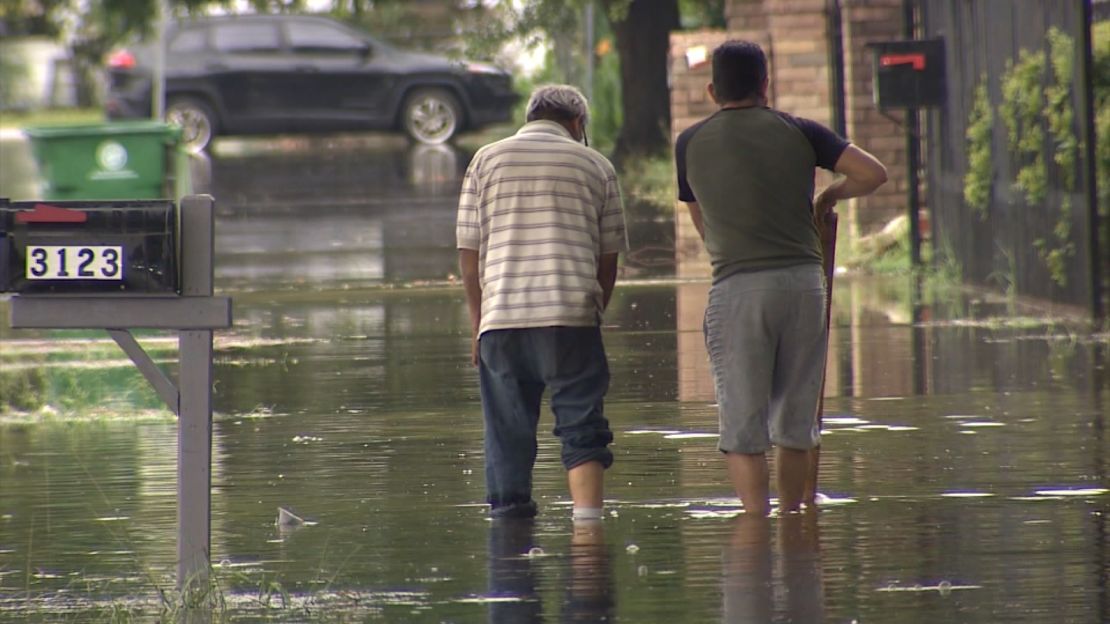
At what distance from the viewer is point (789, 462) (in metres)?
7.32

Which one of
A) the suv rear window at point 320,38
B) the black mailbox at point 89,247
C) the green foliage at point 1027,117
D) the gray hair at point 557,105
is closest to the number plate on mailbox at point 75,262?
the black mailbox at point 89,247

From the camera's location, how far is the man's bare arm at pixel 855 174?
23.2ft

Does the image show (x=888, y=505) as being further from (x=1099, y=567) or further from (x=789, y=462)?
(x=1099, y=567)

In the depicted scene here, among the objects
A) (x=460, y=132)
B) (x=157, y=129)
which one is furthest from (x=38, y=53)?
(x=157, y=129)

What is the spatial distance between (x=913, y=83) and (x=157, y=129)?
6.78m

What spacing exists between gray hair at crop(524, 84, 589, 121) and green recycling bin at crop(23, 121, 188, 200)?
11.8 metres

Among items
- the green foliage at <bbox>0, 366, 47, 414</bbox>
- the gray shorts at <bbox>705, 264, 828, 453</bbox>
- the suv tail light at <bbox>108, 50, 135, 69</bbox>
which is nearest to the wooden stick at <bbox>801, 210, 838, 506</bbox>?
the gray shorts at <bbox>705, 264, 828, 453</bbox>

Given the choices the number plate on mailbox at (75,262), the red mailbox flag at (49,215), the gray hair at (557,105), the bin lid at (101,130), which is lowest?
the number plate on mailbox at (75,262)

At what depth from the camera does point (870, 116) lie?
17375 millimetres

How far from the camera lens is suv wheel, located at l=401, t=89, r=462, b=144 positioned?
2661 cm

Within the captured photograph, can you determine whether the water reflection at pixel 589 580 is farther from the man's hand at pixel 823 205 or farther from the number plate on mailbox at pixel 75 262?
the number plate on mailbox at pixel 75 262

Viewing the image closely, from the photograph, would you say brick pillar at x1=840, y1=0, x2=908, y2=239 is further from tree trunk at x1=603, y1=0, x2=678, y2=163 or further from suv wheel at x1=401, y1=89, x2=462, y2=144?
suv wheel at x1=401, y1=89, x2=462, y2=144

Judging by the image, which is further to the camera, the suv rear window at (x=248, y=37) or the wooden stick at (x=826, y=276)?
the suv rear window at (x=248, y=37)

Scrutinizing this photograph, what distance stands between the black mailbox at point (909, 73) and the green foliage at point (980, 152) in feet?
1.73
